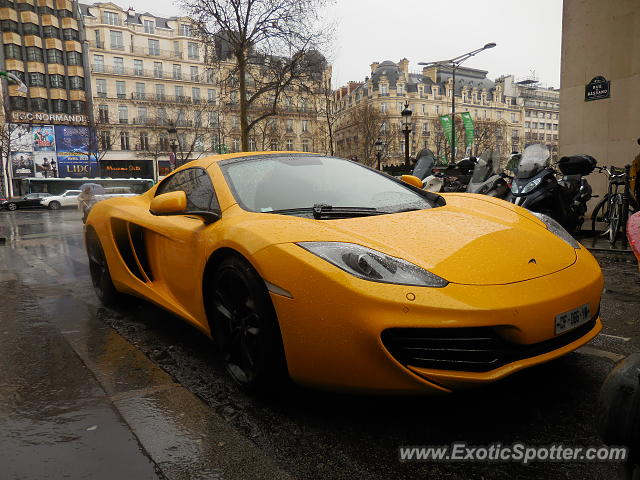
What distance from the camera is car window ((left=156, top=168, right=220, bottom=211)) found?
2.79 meters

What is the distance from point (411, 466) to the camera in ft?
5.63

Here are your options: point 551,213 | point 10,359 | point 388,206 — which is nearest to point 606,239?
point 551,213

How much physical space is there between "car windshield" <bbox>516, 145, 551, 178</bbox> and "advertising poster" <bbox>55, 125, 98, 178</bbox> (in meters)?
49.6

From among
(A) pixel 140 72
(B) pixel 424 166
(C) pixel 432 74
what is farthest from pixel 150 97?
(B) pixel 424 166

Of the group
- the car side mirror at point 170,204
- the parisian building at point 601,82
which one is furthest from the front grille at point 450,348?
the parisian building at point 601,82

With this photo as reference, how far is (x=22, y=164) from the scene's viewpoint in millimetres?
47688

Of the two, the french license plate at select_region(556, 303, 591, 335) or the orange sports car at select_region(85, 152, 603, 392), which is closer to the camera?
the orange sports car at select_region(85, 152, 603, 392)

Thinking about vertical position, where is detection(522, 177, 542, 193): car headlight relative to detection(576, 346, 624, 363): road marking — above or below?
above

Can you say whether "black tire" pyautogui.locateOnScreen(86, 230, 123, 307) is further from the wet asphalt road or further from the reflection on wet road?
the wet asphalt road

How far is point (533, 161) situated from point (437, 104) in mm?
82590

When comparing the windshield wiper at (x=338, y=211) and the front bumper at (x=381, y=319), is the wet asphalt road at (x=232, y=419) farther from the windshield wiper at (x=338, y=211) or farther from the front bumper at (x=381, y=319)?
the windshield wiper at (x=338, y=211)

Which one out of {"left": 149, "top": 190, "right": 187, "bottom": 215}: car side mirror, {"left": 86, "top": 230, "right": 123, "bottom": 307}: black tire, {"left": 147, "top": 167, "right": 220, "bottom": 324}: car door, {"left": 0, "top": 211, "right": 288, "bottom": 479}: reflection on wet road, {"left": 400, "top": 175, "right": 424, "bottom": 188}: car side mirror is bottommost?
{"left": 0, "top": 211, "right": 288, "bottom": 479}: reflection on wet road

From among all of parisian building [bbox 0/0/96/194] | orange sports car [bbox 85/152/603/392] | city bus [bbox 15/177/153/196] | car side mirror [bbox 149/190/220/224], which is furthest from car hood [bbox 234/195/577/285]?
parisian building [bbox 0/0/96/194]

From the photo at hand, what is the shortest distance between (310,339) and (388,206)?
105 cm
